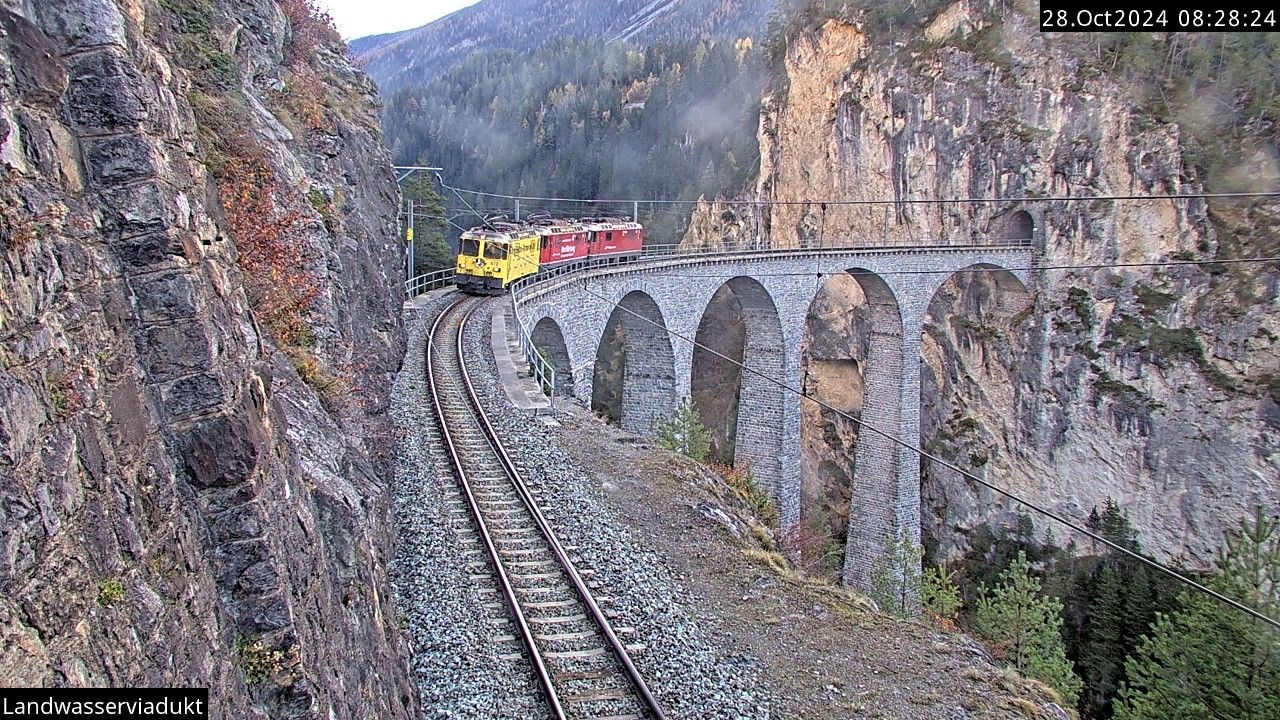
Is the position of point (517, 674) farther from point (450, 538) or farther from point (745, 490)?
point (745, 490)

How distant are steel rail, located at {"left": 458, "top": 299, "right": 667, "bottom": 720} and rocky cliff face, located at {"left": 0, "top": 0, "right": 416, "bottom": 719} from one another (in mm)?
2113

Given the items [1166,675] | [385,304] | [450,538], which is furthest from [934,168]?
[450,538]

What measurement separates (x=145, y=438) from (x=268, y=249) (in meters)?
5.90

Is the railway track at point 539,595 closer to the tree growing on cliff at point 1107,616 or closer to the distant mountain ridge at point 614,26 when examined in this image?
the tree growing on cliff at point 1107,616

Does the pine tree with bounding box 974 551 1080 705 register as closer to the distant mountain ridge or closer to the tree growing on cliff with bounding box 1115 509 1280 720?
the tree growing on cliff with bounding box 1115 509 1280 720

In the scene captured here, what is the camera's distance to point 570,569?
389 inches

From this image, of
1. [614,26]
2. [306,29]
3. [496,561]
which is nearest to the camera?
[496,561]

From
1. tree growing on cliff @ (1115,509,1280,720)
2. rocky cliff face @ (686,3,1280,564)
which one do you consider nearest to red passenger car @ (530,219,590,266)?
rocky cliff face @ (686,3,1280,564)

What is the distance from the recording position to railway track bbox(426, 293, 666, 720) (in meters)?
7.73

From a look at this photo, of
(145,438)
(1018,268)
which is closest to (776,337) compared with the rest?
(1018,268)

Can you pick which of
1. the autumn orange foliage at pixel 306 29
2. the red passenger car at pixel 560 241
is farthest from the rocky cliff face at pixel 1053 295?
the autumn orange foliage at pixel 306 29

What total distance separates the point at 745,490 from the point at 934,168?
31945mm

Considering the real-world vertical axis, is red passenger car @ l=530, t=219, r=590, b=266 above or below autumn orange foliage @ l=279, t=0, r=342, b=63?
below

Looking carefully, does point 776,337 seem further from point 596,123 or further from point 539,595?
point 596,123
